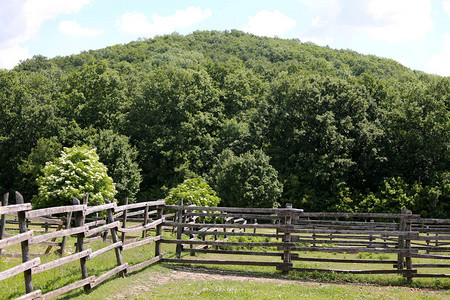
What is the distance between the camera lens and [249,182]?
40.9 meters

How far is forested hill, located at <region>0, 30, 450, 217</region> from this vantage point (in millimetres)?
41000

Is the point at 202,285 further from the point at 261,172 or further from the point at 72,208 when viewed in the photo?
the point at 261,172

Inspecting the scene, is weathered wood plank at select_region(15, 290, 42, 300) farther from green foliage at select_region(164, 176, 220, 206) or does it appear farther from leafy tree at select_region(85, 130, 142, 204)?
leafy tree at select_region(85, 130, 142, 204)

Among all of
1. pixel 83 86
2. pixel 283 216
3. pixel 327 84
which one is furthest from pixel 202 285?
pixel 83 86

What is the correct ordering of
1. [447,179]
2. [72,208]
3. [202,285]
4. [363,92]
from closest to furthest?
[72,208], [202,285], [447,179], [363,92]

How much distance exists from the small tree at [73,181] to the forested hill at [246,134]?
55.8 ft

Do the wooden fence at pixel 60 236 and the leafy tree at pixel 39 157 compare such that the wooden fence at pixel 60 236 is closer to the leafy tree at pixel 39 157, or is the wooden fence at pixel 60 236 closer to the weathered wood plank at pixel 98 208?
the weathered wood plank at pixel 98 208

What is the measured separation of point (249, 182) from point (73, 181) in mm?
19918

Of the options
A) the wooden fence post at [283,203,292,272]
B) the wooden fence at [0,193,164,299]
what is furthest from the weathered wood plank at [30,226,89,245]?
the wooden fence post at [283,203,292,272]

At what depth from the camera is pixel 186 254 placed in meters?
15.3

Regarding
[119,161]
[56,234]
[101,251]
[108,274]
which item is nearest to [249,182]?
[119,161]

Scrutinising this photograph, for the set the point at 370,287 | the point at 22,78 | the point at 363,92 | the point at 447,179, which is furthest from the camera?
the point at 22,78

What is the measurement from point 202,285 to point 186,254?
4.75 m

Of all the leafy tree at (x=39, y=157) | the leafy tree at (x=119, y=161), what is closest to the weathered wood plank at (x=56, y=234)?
the leafy tree at (x=119, y=161)
